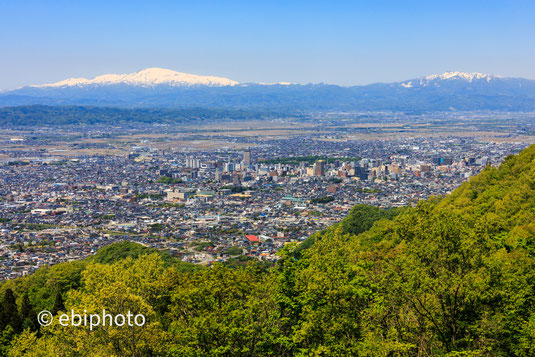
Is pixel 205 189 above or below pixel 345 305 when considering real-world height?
below

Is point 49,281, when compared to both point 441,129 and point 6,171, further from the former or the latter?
point 441,129

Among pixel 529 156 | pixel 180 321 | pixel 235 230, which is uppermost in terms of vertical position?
pixel 529 156

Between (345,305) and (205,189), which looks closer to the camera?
(345,305)

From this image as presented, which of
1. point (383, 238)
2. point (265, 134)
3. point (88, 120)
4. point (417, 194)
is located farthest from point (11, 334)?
point (88, 120)

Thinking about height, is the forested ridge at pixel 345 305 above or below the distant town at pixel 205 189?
above
